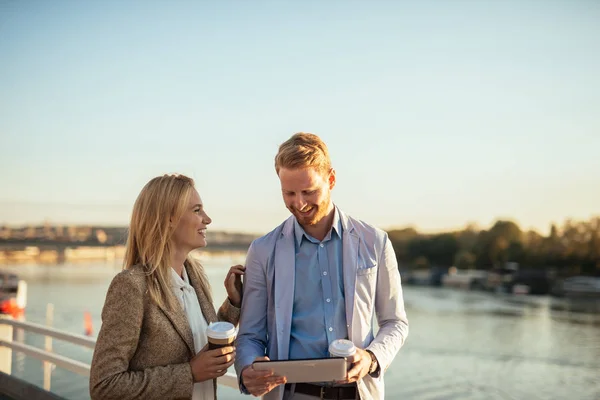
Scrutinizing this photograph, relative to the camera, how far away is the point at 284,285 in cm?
236

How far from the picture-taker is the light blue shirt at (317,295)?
2287 mm

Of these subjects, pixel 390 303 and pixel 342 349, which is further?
pixel 390 303

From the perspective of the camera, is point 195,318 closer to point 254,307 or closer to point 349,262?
point 254,307

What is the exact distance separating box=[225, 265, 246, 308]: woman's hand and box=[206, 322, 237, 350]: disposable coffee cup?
1.30 feet

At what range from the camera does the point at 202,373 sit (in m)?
2.12

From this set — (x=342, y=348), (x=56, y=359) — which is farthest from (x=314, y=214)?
(x=56, y=359)

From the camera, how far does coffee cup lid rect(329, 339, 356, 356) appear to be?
77.5 inches

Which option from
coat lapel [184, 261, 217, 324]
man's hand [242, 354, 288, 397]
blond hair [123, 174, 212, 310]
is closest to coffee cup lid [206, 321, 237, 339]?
man's hand [242, 354, 288, 397]

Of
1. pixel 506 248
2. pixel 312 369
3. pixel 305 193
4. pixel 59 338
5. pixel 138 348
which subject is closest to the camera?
pixel 312 369

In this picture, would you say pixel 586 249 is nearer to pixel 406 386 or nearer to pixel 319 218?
pixel 406 386

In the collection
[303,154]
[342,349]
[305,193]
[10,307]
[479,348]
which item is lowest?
[479,348]

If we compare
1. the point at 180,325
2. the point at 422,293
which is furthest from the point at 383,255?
the point at 422,293

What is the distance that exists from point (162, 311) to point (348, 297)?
70 centimetres

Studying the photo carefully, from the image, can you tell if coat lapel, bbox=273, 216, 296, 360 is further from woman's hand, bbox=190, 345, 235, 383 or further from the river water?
the river water
